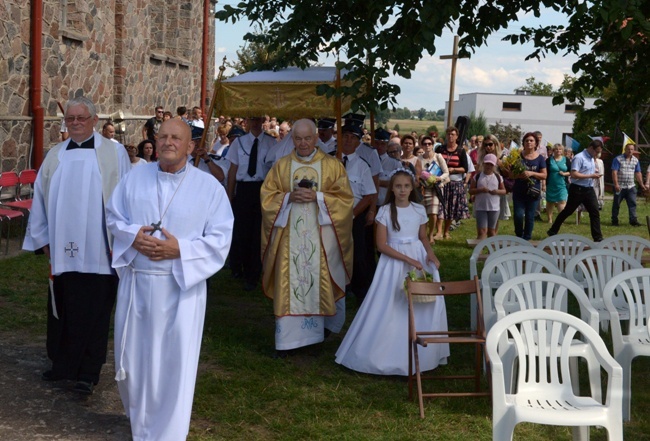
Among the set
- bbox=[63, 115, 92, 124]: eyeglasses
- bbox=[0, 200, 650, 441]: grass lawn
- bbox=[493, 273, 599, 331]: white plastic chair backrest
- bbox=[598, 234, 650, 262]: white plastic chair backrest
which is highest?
bbox=[63, 115, 92, 124]: eyeglasses

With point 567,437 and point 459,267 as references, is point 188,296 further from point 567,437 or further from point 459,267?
point 459,267

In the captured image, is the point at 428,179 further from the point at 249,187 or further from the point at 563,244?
the point at 563,244

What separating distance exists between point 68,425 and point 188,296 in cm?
130

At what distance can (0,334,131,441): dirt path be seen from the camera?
20.5ft

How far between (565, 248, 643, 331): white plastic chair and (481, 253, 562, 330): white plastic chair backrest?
17.2 inches

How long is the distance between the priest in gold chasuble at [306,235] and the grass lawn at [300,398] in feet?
1.31

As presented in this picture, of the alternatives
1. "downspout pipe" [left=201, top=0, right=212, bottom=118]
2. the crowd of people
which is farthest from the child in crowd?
"downspout pipe" [left=201, top=0, right=212, bottom=118]

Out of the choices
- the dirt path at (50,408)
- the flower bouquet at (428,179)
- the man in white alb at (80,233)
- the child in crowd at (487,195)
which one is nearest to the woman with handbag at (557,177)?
the child in crowd at (487,195)

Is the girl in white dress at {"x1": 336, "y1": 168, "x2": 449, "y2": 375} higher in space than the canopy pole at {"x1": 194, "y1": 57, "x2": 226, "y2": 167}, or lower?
lower

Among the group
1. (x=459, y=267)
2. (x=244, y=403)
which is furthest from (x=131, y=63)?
(x=244, y=403)

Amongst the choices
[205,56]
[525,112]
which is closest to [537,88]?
[525,112]

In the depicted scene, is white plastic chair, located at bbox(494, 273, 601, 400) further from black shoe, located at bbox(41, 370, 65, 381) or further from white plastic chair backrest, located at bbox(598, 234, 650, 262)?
black shoe, located at bbox(41, 370, 65, 381)

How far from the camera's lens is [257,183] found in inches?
463

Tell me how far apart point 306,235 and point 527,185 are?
816cm
